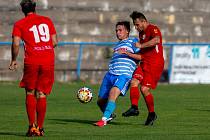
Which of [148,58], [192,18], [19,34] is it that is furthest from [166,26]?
[19,34]

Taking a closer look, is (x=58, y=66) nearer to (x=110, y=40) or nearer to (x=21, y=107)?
(x=110, y=40)

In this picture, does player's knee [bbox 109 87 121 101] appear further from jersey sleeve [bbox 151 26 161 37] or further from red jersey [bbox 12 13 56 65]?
red jersey [bbox 12 13 56 65]

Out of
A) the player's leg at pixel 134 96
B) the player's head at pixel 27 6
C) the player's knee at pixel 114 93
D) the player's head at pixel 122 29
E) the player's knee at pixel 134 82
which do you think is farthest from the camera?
the player's knee at pixel 134 82

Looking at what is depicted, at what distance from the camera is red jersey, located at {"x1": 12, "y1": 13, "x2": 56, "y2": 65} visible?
12.0 meters

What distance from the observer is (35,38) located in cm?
1206

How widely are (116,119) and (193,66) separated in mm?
13241

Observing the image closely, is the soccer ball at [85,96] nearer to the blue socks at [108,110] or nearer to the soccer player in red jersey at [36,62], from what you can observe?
the blue socks at [108,110]

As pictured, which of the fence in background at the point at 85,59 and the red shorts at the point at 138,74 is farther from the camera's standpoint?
the fence in background at the point at 85,59

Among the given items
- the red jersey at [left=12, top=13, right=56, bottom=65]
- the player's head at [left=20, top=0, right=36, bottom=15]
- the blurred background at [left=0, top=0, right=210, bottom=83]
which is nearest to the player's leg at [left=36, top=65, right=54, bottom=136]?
the red jersey at [left=12, top=13, right=56, bottom=65]

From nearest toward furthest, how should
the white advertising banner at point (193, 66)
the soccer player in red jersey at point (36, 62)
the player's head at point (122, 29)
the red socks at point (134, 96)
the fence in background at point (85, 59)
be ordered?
the soccer player in red jersey at point (36, 62) → the player's head at point (122, 29) → the red socks at point (134, 96) → the fence in background at point (85, 59) → the white advertising banner at point (193, 66)

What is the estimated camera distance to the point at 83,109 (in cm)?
1778

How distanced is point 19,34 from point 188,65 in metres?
16.8

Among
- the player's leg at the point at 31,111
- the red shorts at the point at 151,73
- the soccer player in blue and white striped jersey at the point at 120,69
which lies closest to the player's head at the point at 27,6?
the player's leg at the point at 31,111

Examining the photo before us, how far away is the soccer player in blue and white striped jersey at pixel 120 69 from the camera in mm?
14125
